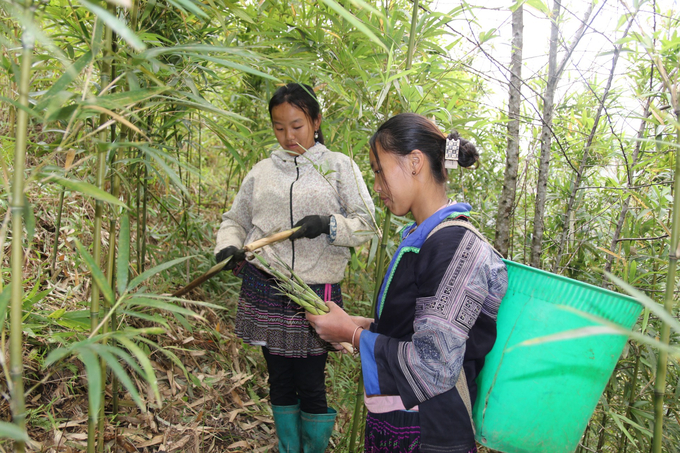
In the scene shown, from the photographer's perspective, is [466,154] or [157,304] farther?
[466,154]

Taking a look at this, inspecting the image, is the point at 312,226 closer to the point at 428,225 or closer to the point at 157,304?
the point at 428,225

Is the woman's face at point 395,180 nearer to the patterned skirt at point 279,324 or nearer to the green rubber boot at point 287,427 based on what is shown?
the patterned skirt at point 279,324

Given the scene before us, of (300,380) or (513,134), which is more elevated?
(513,134)

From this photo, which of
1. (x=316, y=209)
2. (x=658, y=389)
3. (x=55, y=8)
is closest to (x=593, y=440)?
(x=658, y=389)

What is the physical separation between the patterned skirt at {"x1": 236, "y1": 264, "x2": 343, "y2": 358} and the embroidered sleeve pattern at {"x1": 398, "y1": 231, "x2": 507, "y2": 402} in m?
0.87

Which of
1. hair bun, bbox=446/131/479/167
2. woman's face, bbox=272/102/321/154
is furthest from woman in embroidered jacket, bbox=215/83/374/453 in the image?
hair bun, bbox=446/131/479/167

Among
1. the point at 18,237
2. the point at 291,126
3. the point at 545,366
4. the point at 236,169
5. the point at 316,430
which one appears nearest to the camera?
the point at 18,237

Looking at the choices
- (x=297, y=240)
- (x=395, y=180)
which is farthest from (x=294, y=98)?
(x=395, y=180)

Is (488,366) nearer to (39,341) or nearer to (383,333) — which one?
(383,333)

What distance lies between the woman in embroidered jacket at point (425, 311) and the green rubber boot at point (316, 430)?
69cm

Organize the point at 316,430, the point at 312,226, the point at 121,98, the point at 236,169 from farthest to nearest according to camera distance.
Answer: the point at 236,169
the point at 316,430
the point at 312,226
the point at 121,98

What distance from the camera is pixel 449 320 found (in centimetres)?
100

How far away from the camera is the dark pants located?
1955 mm

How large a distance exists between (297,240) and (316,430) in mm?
818
